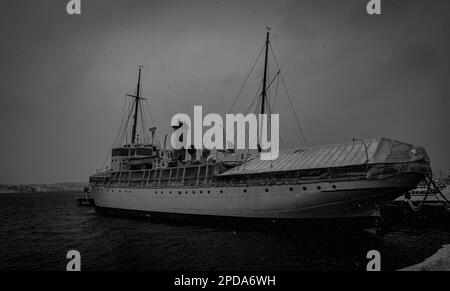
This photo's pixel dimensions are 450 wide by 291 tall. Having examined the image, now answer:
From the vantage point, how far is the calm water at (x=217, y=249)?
43.0 feet

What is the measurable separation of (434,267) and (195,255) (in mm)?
10965

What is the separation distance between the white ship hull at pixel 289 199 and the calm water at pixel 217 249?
1.70 meters

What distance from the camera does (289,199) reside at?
18.8 m

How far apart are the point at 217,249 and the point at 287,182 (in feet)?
23.0

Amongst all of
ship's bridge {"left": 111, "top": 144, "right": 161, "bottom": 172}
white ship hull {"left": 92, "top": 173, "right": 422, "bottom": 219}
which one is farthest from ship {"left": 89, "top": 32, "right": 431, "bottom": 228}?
ship's bridge {"left": 111, "top": 144, "right": 161, "bottom": 172}

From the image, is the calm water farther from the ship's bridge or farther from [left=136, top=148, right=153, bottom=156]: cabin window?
[left=136, top=148, right=153, bottom=156]: cabin window

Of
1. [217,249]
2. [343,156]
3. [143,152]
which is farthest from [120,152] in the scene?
[343,156]

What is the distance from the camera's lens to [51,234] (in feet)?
77.6

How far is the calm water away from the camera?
1311 cm

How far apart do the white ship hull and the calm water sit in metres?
1.70

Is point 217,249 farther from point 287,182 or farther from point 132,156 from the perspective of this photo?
point 132,156

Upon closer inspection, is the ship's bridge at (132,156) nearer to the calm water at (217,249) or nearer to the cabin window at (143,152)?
the cabin window at (143,152)
